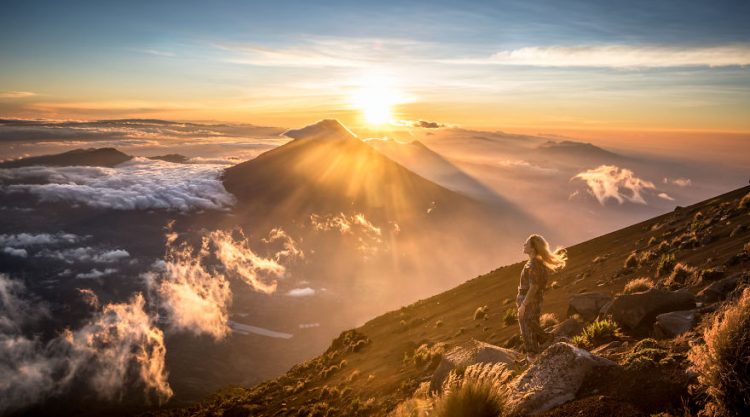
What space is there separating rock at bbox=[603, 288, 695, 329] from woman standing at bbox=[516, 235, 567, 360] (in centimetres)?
190

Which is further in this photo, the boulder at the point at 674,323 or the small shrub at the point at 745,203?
the small shrub at the point at 745,203

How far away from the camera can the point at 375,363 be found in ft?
74.0

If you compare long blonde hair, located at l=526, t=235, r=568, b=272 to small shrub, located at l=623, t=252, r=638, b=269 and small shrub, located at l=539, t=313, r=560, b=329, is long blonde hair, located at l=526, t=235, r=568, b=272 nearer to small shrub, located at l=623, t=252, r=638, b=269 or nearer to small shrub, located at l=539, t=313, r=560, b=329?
small shrub, located at l=539, t=313, r=560, b=329

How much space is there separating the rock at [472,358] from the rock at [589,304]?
3301 mm

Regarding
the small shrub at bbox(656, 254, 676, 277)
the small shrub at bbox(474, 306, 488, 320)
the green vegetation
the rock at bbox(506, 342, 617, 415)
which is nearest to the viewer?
the rock at bbox(506, 342, 617, 415)

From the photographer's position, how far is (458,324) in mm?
23641

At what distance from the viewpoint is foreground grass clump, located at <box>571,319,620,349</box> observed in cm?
1003

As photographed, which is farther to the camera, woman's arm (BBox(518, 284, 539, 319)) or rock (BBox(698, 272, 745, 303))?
rock (BBox(698, 272, 745, 303))

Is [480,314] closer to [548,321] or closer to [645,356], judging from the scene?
[548,321]

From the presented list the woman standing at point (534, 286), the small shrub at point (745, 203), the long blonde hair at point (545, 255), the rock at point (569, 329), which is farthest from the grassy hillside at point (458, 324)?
the long blonde hair at point (545, 255)

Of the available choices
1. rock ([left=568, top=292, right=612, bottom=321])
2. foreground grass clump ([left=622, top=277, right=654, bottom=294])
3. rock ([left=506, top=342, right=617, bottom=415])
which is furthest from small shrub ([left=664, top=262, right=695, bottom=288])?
rock ([left=506, top=342, right=617, bottom=415])

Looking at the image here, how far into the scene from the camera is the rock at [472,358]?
1022cm

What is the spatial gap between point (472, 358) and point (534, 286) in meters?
2.20

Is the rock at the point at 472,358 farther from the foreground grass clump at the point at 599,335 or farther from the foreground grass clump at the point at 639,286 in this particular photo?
the foreground grass clump at the point at 639,286
